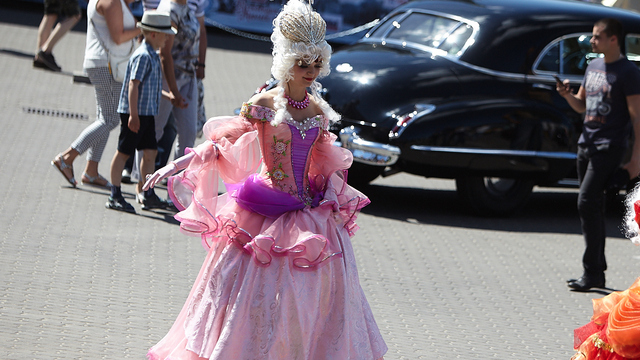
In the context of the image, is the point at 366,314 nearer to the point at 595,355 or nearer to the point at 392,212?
the point at 595,355

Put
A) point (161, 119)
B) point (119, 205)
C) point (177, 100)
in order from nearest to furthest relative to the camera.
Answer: point (119, 205) → point (177, 100) → point (161, 119)

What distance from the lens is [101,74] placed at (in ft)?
25.0

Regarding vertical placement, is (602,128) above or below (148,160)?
above

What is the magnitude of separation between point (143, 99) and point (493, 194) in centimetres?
349

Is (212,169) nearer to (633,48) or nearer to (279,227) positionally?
(279,227)

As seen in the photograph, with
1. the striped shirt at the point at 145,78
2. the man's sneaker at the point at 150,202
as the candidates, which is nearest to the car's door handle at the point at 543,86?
the striped shirt at the point at 145,78

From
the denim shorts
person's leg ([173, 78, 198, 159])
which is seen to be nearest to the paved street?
person's leg ([173, 78, 198, 159])

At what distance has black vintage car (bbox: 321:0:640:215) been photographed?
25.2 ft

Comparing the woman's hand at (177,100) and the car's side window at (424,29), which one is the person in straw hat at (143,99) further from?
the car's side window at (424,29)

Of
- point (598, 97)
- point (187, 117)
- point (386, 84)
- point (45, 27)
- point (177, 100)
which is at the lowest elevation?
point (45, 27)

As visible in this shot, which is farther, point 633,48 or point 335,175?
point 633,48

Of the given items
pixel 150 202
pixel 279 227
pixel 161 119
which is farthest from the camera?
pixel 161 119

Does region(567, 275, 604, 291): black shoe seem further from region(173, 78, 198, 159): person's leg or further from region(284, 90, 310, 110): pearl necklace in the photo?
region(173, 78, 198, 159): person's leg

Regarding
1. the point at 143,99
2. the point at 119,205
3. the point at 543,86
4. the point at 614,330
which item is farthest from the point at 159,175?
the point at 543,86
